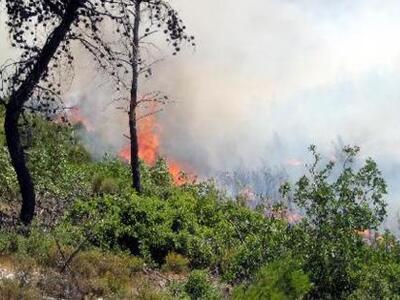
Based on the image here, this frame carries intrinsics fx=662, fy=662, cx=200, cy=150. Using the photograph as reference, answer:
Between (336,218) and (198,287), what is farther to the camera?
(336,218)

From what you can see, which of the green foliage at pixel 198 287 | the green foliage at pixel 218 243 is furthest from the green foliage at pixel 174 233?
the green foliage at pixel 198 287

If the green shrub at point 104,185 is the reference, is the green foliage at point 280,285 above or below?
below

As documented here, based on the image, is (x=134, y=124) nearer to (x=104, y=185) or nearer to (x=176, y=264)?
(x=104, y=185)

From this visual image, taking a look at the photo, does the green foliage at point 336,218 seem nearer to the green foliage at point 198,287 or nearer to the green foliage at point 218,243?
the green foliage at point 218,243

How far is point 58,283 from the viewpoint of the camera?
30.4 feet

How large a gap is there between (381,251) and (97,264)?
8034mm

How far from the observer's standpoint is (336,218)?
1159 cm

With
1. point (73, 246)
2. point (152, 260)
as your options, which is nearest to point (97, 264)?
point (73, 246)

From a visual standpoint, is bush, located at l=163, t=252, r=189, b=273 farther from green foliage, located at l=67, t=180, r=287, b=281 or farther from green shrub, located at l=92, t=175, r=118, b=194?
green shrub, located at l=92, t=175, r=118, b=194

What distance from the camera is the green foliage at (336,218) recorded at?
11.4m

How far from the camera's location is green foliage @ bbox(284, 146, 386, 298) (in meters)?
11.4

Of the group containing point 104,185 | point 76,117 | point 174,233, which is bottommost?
point 174,233

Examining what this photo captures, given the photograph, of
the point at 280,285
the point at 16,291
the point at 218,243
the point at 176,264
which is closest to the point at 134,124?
the point at 218,243

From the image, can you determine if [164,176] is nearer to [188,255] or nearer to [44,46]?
[188,255]
